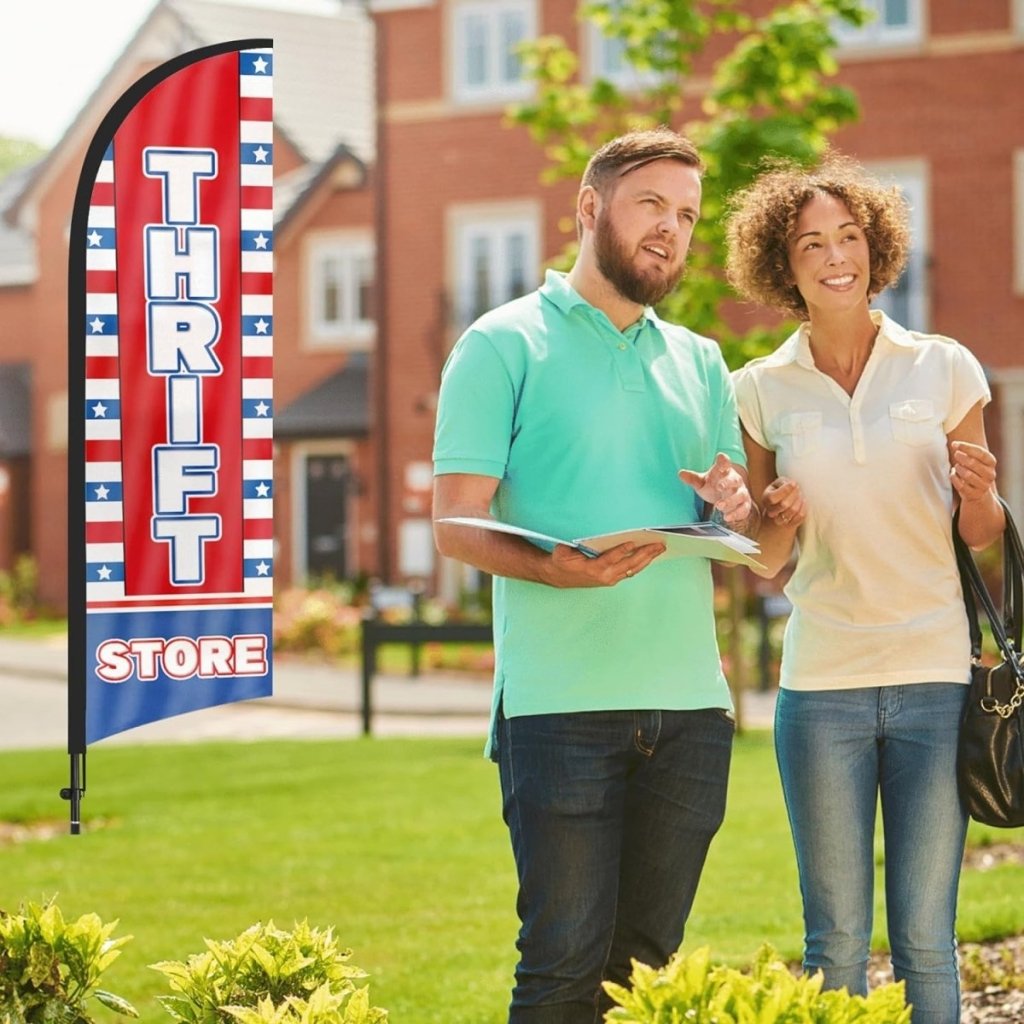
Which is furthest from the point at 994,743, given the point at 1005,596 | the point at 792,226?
the point at 792,226

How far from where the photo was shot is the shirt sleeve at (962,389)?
13.0ft

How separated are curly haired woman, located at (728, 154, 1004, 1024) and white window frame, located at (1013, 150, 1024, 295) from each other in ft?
66.4

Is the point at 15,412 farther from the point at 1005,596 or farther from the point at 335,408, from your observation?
the point at 1005,596

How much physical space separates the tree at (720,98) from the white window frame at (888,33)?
34.5ft

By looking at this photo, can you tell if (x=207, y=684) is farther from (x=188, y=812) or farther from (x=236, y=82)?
(x=188, y=812)

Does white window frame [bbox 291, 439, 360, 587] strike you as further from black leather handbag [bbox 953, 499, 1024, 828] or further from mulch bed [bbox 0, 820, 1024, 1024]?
black leather handbag [bbox 953, 499, 1024, 828]

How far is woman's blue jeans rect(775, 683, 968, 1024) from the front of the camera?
12.7 ft

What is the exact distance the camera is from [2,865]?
9.05 meters

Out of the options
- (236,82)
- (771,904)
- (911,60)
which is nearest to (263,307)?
(236,82)

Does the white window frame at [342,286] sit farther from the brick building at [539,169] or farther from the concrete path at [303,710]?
the concrete path at [303,710]

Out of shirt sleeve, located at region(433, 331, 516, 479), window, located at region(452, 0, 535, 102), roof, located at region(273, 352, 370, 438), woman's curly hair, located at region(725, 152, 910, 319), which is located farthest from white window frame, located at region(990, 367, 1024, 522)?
shirt sleeve, located at region(433, 331, 516, 479)

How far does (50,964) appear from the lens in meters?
3.46

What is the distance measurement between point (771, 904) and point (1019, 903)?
97 cm

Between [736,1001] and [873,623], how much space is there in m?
1.36
